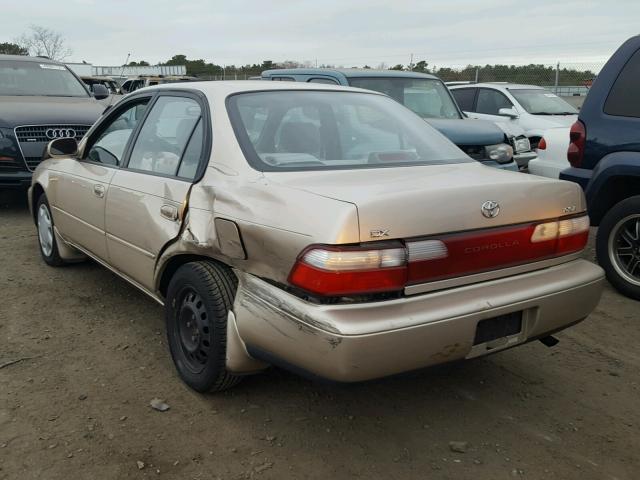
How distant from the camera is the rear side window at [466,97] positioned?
1114 cm

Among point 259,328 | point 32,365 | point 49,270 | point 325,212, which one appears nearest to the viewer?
point 325,212

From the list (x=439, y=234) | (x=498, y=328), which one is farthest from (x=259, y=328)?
(x=498, y=328)

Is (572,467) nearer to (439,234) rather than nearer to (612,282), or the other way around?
(439,234)

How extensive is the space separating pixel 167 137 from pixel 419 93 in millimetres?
5133

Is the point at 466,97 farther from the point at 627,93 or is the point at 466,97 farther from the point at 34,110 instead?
the point at 34,110

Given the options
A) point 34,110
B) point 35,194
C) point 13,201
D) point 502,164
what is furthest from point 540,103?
point 13,201

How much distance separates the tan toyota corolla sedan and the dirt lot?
264 mm

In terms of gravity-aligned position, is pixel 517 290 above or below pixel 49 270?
above

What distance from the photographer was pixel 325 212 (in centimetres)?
232

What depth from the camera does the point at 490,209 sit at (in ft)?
8.43

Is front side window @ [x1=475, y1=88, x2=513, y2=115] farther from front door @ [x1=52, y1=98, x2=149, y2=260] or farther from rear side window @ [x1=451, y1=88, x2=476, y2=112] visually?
front door @ [x1=52, y1=98, x2=149, y2=260]

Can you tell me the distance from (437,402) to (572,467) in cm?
73

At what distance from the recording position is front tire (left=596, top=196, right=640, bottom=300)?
455 cm

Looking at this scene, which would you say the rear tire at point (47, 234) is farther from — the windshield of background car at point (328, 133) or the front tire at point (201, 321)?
the windshield of background car at point (328, 133)
